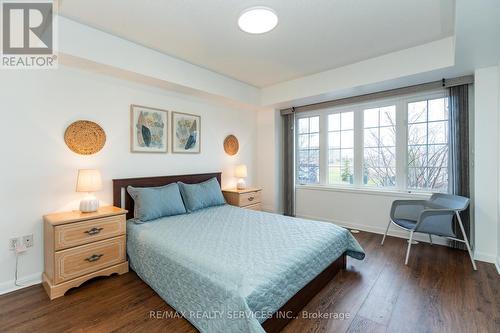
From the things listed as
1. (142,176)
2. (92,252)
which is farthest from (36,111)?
(92,252)

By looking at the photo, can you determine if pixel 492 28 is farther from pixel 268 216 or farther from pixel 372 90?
pixel 268 216

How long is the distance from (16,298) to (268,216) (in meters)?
2.45

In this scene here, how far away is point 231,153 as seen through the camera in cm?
427

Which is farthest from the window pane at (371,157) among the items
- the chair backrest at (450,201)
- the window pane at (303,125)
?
the window pane at (303,125)

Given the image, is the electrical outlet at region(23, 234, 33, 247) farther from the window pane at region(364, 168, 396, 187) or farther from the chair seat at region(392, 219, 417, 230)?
the window pane at region(364, 168, 396, 187)

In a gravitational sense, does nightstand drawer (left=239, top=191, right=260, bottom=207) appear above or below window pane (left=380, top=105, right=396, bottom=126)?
below

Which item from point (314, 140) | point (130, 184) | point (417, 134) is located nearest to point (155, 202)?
point (130, 184)

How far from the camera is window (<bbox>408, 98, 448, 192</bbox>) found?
3188mm

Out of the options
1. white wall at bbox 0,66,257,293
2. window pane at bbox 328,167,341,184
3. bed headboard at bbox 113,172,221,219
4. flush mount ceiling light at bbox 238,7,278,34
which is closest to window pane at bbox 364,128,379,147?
window pane at bbox 328,167,341,184

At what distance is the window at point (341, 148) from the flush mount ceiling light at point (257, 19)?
2350mm

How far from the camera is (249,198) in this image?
4004 millimetres

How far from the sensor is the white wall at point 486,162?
8.61ft

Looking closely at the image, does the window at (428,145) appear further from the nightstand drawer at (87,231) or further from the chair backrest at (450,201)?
the nightstand drawer at (87,231)

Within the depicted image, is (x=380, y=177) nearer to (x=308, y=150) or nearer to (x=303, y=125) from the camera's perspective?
(x=308, y=150)
